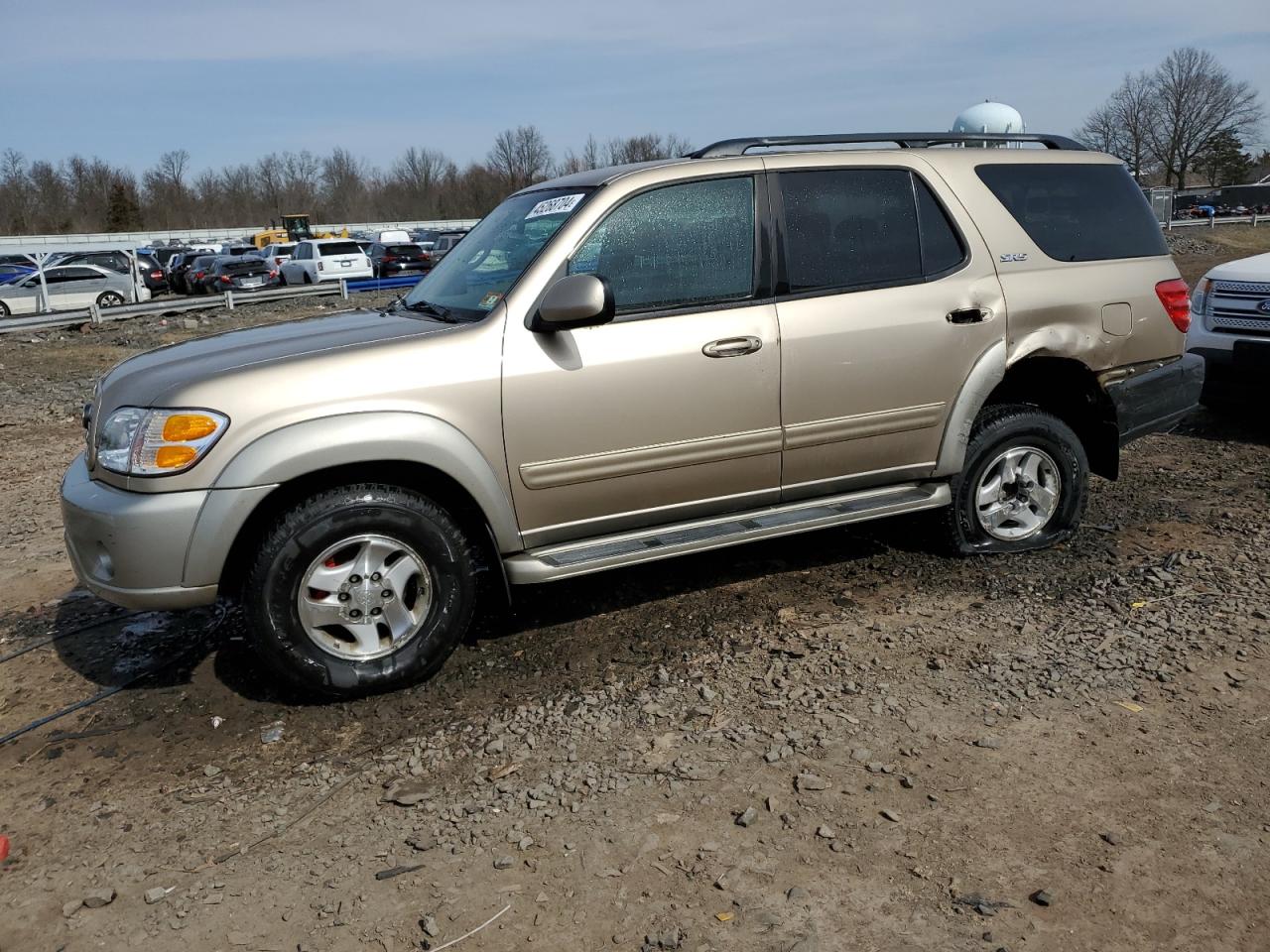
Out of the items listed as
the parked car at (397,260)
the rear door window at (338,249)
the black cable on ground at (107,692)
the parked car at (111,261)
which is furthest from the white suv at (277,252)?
the black cable on ground at (107,692)

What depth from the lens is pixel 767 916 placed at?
273cm

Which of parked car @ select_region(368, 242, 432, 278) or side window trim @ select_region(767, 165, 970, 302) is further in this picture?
parked car @ select_region(368, 242, 432, 278)

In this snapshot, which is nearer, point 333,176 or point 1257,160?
point 1257,160

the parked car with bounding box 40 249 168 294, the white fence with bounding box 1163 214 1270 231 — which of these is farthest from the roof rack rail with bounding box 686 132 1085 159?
the white fence with bounding box 1163 214 1270 231

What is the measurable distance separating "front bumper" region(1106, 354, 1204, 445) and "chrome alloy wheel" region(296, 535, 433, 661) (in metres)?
3.46

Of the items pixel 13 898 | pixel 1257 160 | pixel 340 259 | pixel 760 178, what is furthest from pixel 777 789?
pixel 1257 160

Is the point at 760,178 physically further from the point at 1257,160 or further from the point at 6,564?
the point at 1257,160

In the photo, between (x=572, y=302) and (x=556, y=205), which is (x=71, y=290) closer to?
(x=556, y=205)

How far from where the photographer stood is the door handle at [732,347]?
426 cm

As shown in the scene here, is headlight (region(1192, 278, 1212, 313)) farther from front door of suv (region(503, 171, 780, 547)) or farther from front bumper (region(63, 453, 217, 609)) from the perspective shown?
front bumper (region(63, 453, 217, 609))

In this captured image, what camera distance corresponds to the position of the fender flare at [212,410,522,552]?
368 centimetres

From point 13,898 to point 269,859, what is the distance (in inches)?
26.9

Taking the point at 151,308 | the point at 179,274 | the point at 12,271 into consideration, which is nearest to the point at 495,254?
the point at 151,308

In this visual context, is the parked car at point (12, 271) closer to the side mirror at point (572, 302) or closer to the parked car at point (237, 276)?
the parked car at point (237, 276)
